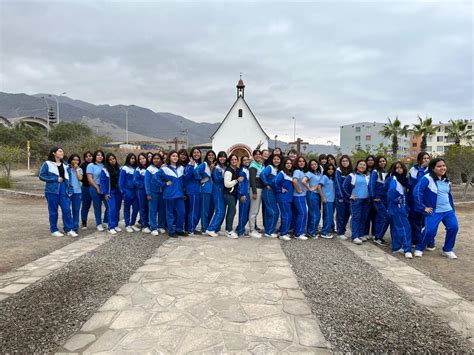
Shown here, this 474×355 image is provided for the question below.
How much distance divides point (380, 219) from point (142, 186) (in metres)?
4.95

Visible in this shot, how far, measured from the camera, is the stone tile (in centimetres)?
280

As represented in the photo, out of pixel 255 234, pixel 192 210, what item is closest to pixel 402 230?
pixel 255 234

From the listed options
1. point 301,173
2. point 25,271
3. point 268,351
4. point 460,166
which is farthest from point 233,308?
point 460,166

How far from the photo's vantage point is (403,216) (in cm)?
569

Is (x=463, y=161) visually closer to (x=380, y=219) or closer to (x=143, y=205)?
(x=380, y=219)

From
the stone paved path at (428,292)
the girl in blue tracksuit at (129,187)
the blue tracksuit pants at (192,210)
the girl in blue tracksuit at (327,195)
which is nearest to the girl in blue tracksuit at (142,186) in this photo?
the girl in blue tracksuit at (129,187)

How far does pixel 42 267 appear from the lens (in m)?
4.70

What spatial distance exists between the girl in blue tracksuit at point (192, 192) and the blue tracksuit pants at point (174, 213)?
0.64ft

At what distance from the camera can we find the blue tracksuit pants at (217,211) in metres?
6.71

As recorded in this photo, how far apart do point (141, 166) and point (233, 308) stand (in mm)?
4408

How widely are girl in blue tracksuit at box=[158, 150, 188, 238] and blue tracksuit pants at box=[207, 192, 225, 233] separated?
600 mm

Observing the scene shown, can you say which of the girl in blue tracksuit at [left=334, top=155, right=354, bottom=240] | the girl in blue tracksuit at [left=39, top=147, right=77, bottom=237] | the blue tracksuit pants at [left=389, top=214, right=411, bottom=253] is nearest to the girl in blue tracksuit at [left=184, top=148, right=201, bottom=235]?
the girl in blue tracksuit at [left=39, top=147, right=77, bottom=237]

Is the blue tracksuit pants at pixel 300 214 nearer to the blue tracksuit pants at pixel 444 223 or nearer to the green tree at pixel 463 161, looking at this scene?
the blue tracksuit pants at pixel 444 223

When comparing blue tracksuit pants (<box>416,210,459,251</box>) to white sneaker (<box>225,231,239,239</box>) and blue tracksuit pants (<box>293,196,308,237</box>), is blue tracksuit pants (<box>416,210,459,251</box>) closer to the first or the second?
blue tracksuit pants (<box>293,196,308,237</box>)
